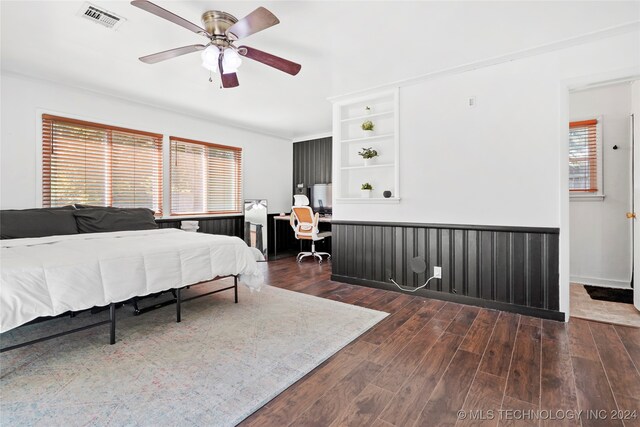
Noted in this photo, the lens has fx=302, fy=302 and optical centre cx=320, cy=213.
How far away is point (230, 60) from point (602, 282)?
481 centimetres

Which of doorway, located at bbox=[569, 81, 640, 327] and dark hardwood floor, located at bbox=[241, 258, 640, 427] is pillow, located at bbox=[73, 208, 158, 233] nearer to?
dark hardwood floor, located at bbox=[241, 258, 640, 427]

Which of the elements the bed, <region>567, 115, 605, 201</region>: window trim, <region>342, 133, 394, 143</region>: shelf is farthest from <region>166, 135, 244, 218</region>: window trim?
<region>567, 115, 605, 201</region>: window trim

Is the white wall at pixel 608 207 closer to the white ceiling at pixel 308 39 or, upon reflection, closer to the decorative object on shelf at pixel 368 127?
the white ceiling at pixel 308 39

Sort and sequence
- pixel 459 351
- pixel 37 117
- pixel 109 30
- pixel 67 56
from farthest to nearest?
pixel 37 117 → pixel 67 56 → pixel 109 30 → pixel 459 351

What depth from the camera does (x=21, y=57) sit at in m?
3.02

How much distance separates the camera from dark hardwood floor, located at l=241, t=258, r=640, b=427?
57.2 inches

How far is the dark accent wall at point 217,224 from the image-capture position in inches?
186

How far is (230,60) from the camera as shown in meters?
2.44

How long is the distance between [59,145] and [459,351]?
15.7 ft

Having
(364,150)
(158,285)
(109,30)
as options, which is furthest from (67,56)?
(364,150)

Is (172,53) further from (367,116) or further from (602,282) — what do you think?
(602,282)

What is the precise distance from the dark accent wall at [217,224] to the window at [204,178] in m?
0.14

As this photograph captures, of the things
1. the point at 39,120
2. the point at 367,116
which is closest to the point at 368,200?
the point at 367,116

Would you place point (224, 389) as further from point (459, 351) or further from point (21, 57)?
point (21, 57)
